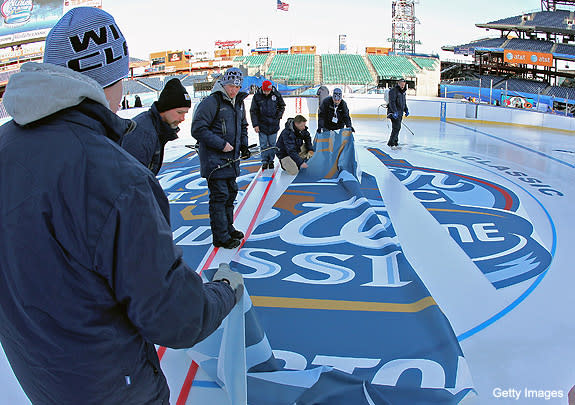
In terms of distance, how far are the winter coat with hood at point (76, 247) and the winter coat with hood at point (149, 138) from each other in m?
1.59

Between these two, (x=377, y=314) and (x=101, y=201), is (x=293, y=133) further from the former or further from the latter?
(x=101, y=201)

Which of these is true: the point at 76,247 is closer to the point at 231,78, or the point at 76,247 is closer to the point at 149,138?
the point at 149,138

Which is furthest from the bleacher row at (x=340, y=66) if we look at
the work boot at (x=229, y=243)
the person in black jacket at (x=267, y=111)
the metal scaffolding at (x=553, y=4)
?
the work boot at (x=229, y=243)

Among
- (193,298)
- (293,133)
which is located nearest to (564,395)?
(193,298)

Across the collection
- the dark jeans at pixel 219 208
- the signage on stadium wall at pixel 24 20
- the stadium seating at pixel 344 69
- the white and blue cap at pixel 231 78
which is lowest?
the dark jeans at pixel 219 208

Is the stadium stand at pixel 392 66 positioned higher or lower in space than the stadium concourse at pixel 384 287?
higher

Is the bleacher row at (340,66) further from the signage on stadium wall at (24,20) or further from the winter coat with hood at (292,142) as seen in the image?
the winter coat with hood at (292,142)

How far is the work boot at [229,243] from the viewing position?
4.05 metres

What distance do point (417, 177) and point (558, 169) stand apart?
8.84 ft

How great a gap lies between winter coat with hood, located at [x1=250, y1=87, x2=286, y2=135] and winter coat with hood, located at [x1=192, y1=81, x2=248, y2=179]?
3034 mm

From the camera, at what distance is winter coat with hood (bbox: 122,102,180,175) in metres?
2.52

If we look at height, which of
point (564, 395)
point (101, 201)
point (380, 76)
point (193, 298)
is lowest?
point (564, 395)

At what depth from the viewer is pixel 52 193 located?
0.85 metres

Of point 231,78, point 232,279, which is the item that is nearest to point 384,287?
point 232,279
